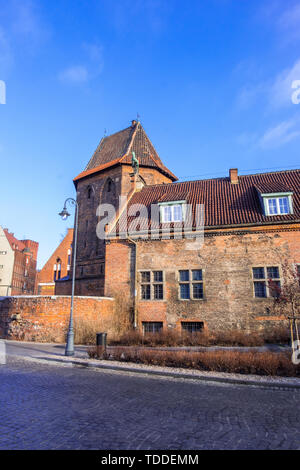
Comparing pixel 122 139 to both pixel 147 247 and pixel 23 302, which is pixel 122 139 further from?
pixel 23 302

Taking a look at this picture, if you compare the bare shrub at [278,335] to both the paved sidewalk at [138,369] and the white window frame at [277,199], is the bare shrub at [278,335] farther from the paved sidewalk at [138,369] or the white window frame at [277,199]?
the paved sidewalk at [138,369]

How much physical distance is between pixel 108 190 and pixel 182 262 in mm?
13254

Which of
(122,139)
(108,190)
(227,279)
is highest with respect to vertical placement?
(122,139)

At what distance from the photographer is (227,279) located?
18.7 m

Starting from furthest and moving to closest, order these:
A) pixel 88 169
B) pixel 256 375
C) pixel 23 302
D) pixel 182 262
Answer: pixel 88 169
pixel 182 262
pixel 23 302
pixel 256 375

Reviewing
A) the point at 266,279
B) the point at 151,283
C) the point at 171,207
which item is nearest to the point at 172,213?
the point at 171,207

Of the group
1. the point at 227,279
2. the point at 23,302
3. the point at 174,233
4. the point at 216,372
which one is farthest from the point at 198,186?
the point at 216,372

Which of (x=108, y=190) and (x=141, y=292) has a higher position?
(x=108, y=190)

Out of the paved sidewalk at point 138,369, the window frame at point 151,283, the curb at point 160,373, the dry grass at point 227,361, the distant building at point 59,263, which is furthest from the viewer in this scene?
the distant building at point 59,263

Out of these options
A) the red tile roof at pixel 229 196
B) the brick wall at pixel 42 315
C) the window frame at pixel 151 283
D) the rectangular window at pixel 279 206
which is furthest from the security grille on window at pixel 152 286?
the rectangular window at pixel 279 206

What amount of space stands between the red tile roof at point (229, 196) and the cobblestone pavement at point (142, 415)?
506 inches

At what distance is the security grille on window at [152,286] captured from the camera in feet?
65.1

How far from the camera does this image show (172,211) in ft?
70.1

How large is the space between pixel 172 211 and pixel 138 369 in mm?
13081
